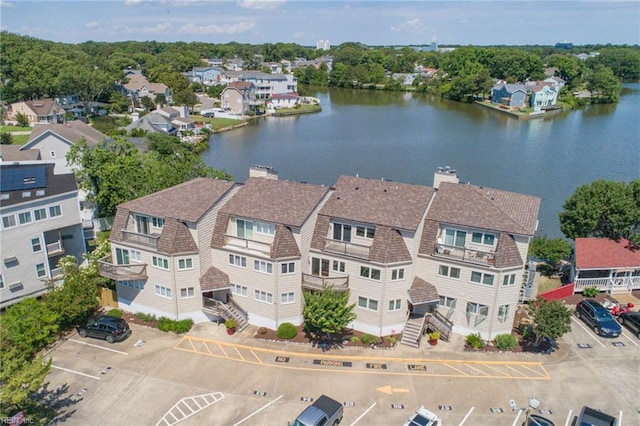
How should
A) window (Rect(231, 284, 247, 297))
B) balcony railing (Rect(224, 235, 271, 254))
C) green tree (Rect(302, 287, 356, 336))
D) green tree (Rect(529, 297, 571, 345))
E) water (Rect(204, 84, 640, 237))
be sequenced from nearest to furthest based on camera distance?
green tree (Rect(529, 297, 571, 345))
green tree (Rect(302, 287, 356, 336))
balcony railing (Rect(224, 235, 271, 254))
window (Rect(231, 284, 247, 297))
water (Rect(204, 84, 640, 237))

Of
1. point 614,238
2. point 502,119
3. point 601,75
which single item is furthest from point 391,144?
point 601,75

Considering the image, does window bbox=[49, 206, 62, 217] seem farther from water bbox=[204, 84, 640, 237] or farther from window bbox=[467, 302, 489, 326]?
water bbox=[204, 84, 640, 237]

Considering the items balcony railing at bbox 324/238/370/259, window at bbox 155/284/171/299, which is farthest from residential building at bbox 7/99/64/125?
balcony railing at bbox 324/238/370/259

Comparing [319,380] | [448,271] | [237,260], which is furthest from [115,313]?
[448,271]

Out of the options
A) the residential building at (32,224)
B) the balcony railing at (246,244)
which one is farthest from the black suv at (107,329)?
the balcony railing at (246,244)

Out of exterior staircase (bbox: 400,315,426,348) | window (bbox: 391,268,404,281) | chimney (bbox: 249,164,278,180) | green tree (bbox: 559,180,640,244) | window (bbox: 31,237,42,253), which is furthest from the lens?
green tree (bbox: 559,180,640,244)

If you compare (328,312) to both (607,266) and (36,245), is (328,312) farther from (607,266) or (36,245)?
(607,266)
